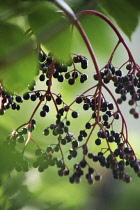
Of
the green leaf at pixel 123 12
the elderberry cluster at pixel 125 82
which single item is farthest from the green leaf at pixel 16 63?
the elderberry cluster at pixel 125 82

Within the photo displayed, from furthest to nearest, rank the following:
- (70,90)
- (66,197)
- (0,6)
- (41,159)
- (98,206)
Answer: (98,206) → (70,90) → (66,197) → (41,159) → (0,6)

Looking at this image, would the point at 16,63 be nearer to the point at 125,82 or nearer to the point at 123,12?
the point at 123,12

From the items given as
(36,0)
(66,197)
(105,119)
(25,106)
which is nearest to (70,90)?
(25,106)

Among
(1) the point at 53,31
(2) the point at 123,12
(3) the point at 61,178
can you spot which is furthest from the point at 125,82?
(3) the point at 61,178

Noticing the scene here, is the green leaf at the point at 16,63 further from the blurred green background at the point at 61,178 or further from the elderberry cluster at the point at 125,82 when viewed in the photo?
the elderberry cluster at the point at 125,82

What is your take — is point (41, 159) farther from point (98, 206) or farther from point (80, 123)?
point (98, 206)

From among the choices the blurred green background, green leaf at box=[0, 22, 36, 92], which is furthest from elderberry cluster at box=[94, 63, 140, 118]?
green leaf at box=[0, 22, 36, 92]

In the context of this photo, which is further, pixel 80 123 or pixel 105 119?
pixel 80 123
